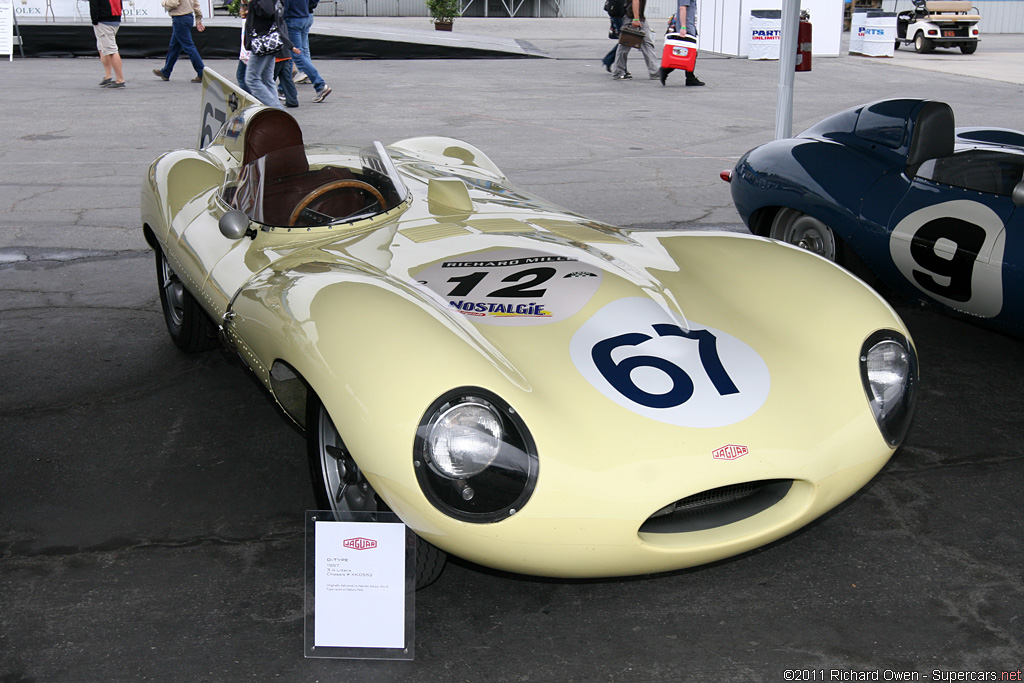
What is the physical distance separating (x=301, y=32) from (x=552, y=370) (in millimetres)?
11182

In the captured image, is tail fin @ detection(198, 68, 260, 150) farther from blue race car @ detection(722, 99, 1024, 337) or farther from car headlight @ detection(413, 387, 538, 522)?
blue race car @ detection(722, 99, 1024, 337)

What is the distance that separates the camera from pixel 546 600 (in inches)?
105

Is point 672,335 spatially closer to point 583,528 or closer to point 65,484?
point 583,528

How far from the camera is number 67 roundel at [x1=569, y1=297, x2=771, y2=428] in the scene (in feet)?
→ 8.25

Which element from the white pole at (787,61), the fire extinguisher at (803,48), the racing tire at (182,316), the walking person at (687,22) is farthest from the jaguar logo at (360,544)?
the walking person at (687,22)

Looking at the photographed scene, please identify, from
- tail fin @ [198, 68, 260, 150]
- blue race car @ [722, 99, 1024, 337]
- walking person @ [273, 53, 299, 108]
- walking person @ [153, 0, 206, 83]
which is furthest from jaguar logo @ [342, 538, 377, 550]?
walking person @ [153, 0, 206, 83]

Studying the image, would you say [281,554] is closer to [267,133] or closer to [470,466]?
[470,466]

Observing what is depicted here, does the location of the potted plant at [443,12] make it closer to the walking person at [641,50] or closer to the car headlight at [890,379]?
the walking person at [641,50]

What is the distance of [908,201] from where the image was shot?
4434 mm

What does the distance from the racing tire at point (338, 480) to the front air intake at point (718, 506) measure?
2.02 feet

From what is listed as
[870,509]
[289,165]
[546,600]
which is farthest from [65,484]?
[870,509]

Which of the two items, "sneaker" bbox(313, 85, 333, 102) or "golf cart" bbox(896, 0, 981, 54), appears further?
"golf cart" bbox(896, 0, 981, 54)

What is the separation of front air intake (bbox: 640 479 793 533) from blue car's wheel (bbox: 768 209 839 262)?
261 cm

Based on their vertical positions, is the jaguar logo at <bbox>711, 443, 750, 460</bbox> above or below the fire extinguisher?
below
